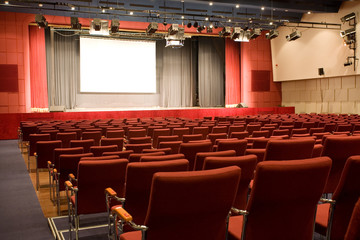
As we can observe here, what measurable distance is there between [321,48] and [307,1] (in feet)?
9.81

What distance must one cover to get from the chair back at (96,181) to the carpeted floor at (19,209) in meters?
0.63

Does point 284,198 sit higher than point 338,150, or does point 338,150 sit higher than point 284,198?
point 338,150

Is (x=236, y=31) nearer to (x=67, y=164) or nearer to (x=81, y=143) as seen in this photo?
(x=81, y=143)

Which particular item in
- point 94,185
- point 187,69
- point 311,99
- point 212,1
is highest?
point 212,1

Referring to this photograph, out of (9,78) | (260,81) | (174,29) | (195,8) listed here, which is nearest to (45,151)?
(174,29)

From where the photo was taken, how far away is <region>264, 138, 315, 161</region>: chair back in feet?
10.9

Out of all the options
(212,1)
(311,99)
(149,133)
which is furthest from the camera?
(311,99)

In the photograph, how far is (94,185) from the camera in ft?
10.9

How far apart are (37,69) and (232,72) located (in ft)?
36.1

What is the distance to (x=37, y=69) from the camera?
16.5 metres

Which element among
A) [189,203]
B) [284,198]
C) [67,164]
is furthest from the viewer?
[67,164]

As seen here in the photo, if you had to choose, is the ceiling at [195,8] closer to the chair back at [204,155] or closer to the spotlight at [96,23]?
the spotlight at [96,23]

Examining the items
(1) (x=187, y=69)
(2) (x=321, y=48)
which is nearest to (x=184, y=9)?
(1) (x=187, y=69)

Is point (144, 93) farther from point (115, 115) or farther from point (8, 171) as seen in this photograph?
point (8, 171)
